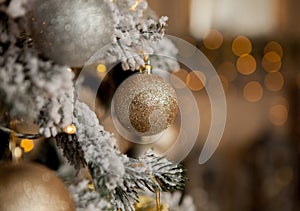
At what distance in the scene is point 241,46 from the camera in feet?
8.90

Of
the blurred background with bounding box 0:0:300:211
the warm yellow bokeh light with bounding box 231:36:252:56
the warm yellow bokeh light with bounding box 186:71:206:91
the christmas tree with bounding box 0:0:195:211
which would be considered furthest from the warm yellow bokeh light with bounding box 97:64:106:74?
the warm yellow bokeh light with bounding box 231:36:252:56

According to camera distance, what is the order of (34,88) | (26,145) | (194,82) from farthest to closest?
1. (194,82)
2. (26,145)
3. (34,88)

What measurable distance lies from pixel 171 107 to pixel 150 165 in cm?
7

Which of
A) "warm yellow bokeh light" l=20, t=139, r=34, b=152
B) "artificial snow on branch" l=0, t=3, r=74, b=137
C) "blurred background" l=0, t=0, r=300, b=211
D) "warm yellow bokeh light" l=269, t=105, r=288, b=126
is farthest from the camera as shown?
"warm yellow bokeh light" l=269, t=105, r=288, b=126

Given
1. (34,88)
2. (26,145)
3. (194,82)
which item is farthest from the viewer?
(194,82)

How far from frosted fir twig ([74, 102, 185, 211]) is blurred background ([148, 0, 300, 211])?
1.88 meters

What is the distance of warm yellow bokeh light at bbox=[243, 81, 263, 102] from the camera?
2.72m

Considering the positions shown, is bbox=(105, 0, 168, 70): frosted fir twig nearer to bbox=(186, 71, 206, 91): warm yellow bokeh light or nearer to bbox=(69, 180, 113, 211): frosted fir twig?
bbox=(69, 180, 113, 211): frosted fir twig

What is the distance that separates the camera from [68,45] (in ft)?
1.86

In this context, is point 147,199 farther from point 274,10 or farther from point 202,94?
point 274,10

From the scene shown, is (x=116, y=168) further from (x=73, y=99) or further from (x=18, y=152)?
(x=18, y=152)

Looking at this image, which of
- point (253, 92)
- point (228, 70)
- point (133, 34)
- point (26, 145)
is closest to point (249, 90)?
point (253, 92)

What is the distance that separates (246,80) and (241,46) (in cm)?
15

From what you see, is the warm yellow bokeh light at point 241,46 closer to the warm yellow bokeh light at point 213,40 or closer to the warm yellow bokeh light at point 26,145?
the warm yellow bokeh light at point 213,40
